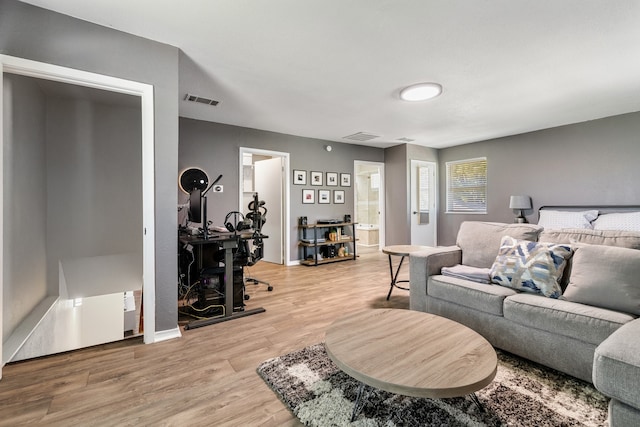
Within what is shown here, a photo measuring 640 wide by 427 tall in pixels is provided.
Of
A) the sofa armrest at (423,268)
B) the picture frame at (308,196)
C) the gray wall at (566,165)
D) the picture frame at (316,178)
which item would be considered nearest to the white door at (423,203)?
the gray wall at (566,165)

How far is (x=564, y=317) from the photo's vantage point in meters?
1.70

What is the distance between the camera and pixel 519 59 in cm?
256

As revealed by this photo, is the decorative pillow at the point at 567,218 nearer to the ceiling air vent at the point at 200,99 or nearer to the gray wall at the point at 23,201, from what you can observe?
the ceiling air vent at the point at 200,99

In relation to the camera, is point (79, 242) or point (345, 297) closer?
point (345, 297)

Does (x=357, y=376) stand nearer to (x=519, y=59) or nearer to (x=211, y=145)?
(x=519, y=59)

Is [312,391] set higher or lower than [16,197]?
lower

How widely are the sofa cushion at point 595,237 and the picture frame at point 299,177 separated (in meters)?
3.82

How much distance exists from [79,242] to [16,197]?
129cm

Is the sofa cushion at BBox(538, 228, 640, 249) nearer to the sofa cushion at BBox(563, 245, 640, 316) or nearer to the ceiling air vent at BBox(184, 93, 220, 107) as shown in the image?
the sofa cushion at BBox(563, 245, 640, 316)

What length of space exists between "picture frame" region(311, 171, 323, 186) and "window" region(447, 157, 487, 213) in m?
3.08

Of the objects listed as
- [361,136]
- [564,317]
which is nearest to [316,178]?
[361,136]

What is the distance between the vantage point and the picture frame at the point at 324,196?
5.64 metres

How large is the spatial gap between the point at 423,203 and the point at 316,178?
2.59m

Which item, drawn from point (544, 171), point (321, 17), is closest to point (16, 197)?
point (321, 17)
